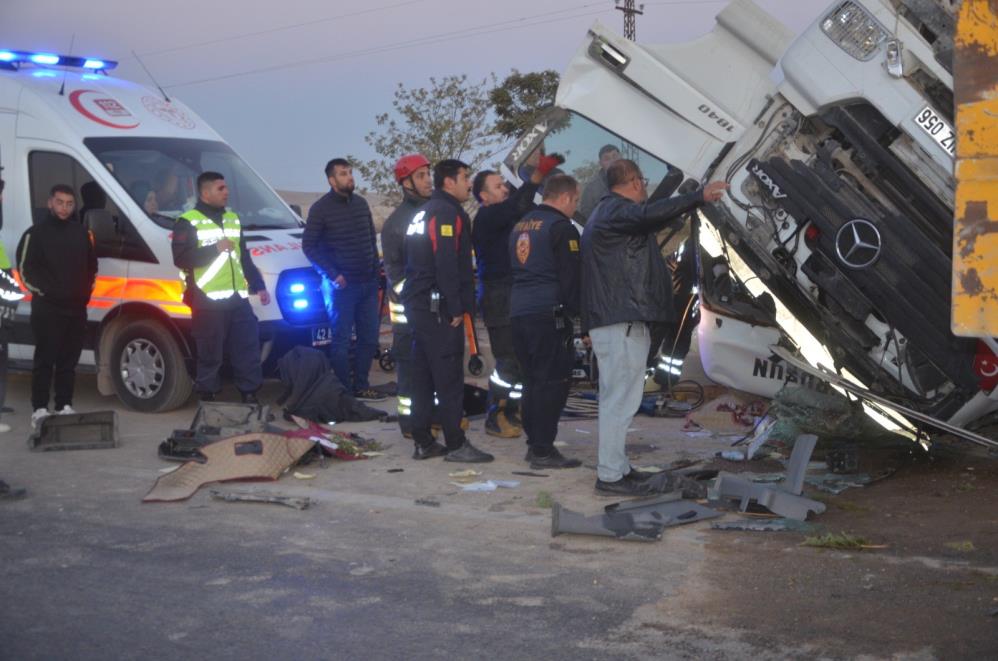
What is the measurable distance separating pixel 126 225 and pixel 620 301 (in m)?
4.83

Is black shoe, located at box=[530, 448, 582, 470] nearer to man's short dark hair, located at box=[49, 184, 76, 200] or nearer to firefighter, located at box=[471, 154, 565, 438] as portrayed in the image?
firefighter, located at box=[471, 154, 565, 438]

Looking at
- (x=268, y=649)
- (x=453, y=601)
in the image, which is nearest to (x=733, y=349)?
(x=453, y=601)

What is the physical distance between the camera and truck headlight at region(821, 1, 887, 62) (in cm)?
740

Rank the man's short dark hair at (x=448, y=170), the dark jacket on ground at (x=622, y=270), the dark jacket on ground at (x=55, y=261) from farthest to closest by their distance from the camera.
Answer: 1. the dark jacket on ground at (x=55, y=261)
2. the man's short dark hair at (x=448, y=170)
3. the dark jacket on ground at (x=622, y=270)

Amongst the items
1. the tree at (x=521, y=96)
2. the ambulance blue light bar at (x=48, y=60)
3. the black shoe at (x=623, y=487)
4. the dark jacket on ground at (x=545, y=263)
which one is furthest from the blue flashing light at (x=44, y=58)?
the tree at (x=521, y=96)

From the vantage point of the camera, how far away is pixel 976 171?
13.8 ft

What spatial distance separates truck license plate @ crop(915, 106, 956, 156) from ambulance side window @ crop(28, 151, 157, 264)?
236 inches

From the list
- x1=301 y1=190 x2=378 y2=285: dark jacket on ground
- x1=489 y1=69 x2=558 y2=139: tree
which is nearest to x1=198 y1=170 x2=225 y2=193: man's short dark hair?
x1=301 y1=190 x2=378 y2=285: dark jacket on ground

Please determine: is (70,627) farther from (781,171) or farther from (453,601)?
(781,171)

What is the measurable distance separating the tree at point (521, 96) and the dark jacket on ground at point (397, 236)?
15.9 meters

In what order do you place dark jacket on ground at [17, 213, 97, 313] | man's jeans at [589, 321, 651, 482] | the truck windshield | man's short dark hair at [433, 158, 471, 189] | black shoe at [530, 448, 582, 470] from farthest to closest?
1. the truck windshield
2. dark jacket on ground at [17, 213, 97, 313]
3. man's short dark hair at [433, 158, 471, 189]
4. black shoe at [530, 448, 582, 470]
5. man's jeans at [589, 321, 651, 482]

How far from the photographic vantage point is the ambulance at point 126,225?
34.5 ft

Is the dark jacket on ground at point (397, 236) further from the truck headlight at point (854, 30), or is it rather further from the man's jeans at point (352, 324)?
the truck headlight at point (854, 30)

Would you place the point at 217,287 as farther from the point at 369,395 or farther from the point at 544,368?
the point at 544,368
